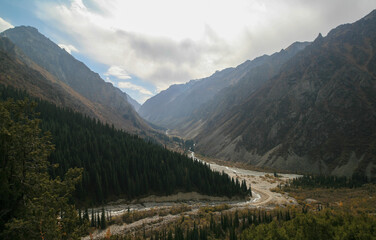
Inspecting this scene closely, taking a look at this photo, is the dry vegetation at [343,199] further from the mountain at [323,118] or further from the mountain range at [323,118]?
the mountain at [323,118]

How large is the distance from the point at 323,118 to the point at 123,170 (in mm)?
132253

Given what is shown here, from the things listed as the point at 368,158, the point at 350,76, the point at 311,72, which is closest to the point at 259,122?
the point at 311,72

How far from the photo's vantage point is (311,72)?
16800 cm

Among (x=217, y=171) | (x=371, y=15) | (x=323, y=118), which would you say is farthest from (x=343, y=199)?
(x=371, y=15)

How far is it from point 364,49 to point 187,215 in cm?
20343

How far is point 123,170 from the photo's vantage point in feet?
199

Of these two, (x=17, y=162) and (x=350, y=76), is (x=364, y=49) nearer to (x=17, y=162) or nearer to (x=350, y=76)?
(x=350, y=76)

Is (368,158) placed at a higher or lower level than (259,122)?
lower

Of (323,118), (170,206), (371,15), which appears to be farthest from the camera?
(371,15)

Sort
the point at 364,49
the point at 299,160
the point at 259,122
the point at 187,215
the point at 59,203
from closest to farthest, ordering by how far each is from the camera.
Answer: the point at 59,203 < the point at 187,215 < the point at 299,160 < the point at 364,49 < the point at 259,122

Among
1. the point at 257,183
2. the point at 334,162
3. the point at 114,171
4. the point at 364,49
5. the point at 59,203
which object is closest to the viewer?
the point at 59,203

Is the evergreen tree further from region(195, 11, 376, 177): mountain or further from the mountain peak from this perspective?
the mountain peak

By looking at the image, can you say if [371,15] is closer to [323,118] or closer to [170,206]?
[323,118]

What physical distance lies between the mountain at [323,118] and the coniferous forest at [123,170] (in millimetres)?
71255
